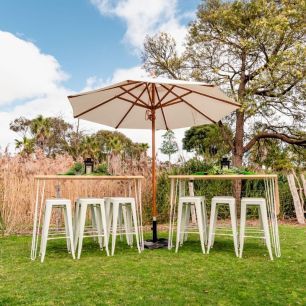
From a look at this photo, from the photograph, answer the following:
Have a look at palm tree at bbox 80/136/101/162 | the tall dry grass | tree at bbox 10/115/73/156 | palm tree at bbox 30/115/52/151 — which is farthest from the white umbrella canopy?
palm tree at bbox 30/115/52/151

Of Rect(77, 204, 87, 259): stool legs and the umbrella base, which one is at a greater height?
Rect(77, 204, 87, 259): stool legs

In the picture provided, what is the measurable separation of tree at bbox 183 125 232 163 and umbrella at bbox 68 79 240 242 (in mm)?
4535

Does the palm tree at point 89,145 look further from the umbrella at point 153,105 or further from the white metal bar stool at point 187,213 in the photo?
the white metal bar stool at point 187,213

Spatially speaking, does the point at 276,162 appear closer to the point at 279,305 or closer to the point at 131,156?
the point at 131,156

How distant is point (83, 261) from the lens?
174 inches

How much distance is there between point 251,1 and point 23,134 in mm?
23904

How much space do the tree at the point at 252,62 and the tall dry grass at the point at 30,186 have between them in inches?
199

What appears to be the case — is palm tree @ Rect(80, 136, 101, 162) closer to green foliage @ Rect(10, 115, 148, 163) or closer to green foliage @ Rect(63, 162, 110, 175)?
green foliage @ Rect(10, 115, 148, 163)

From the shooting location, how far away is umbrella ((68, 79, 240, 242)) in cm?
514

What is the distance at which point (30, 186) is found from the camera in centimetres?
732

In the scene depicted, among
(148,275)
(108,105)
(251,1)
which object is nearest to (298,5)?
(251,1)

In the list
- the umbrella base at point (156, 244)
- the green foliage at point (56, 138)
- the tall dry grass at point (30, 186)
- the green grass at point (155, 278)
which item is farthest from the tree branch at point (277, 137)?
the green foliage at point (56, 138)

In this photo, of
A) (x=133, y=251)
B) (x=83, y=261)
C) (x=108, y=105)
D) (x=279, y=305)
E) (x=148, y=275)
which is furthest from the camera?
(x=108, y=105)

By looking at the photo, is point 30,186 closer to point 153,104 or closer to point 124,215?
point 124,215
